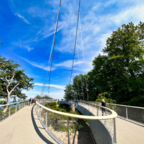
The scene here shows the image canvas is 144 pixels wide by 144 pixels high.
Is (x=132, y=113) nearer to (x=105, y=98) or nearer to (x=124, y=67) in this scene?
(x=105, y=98)

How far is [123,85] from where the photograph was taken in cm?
1612

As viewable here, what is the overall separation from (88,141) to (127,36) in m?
20.0

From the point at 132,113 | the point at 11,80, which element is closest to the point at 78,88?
the point at 11,80

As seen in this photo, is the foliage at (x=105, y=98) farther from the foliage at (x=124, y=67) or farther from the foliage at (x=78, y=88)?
the foliage at (x=78, y=88)

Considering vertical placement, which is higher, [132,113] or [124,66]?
[124,66]

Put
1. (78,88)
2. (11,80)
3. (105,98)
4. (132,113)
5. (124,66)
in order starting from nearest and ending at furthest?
(132,113) < (105,98) < (124,66) < (11,80) < (78,88)

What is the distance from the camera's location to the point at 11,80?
2609cm

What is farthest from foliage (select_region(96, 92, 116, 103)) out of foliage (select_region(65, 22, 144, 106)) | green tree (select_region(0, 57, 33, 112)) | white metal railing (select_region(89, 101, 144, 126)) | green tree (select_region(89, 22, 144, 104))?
green tree (select_region(0, 57, 33, 112))

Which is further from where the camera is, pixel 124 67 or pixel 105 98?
pixel 124 67

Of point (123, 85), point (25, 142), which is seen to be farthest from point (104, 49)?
point (25, 142)

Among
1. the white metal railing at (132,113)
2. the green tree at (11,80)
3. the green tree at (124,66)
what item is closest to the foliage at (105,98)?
the green tree at (124,66)

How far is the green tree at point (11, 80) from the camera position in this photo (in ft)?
Result: 82.1

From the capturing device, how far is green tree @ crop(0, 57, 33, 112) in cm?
2503

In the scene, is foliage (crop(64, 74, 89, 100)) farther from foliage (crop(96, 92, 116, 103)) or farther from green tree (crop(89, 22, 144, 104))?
foliage (crop(96, 92, 116, 103))
